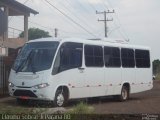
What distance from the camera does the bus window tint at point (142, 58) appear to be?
2677cm

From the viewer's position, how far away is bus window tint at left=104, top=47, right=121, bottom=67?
23683 millimetres

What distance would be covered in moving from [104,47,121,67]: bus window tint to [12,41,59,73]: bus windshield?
4.08 meters

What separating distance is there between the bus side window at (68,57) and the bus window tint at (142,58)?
5920 millimetres

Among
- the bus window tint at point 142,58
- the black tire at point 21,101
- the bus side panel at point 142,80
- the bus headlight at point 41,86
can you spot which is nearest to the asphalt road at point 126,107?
the bus side panel at point 142,80

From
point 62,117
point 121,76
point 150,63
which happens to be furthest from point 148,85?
point 62,117

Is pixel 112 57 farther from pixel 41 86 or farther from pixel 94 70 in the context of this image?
pixel 41 86

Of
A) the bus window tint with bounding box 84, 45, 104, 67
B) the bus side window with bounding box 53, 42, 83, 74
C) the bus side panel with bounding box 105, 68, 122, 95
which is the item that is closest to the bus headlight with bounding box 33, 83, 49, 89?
the bus side window with bounding box 53, 42, 83, 74

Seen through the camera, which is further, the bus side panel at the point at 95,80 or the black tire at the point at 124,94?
the black tire at the point at 124,94

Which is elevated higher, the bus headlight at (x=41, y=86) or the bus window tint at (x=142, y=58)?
the bus window tint at (x=142, y=58)

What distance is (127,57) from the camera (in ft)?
84.3

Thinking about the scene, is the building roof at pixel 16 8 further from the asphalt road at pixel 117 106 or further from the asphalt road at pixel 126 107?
the asphalt road at pixel 126 107

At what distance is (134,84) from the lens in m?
26.6

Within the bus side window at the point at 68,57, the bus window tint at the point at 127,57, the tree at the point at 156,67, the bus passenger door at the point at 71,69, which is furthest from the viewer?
the tree at the point at 156,67

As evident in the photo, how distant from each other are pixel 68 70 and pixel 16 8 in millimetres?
18881
